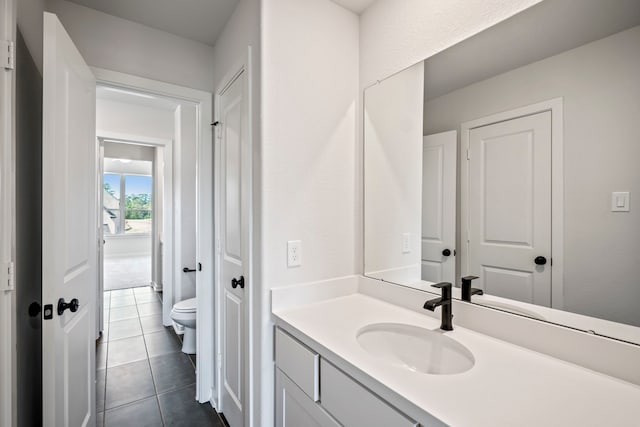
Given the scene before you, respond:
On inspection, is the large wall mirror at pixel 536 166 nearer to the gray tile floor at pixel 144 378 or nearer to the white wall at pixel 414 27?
the white wall at pixel 414 27

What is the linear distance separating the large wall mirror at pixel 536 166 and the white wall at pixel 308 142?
34 cm

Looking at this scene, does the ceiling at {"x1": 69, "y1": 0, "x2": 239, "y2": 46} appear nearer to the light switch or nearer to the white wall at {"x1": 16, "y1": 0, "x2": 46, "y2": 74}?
the white wall at {"x1": 16, "y1": 0, "x2": 46, "y2": 74}

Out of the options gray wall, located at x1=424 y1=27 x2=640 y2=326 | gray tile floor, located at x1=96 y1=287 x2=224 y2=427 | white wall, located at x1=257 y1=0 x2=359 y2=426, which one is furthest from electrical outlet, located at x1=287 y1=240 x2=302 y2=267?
gray tile floor, located at x1=96 y1=287 x2=224 y2=427

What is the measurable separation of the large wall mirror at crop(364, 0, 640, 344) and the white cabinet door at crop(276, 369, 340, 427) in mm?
689

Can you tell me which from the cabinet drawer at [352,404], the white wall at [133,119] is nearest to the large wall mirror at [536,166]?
the cabinet drawer at [352,404]

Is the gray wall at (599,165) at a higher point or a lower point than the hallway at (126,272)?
higher

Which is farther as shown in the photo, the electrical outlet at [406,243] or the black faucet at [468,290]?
the electrical outlet at [406,243]

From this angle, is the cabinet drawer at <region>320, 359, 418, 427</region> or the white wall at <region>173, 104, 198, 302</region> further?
the white wall at <region>173, 104, 198, 302</region>

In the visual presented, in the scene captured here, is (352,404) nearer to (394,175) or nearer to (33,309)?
(394,175)

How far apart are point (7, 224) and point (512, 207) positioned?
1783 millimetres

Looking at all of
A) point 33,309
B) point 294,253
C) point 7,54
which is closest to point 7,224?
point 33,309

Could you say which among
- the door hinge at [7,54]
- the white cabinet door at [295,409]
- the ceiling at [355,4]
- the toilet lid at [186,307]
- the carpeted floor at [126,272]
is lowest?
the carpeted floor at [126,272]

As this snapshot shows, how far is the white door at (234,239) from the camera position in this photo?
1573 millimetres

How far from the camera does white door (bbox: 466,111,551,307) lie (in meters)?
0.99
